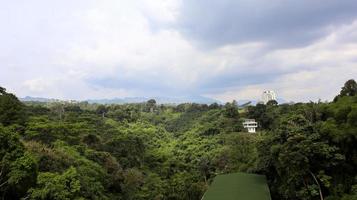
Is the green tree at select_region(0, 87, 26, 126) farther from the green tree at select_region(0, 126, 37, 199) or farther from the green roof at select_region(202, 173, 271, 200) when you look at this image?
the green roof at select_region(202, 173, 271, 200)

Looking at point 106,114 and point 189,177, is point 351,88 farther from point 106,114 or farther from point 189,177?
point 106,114

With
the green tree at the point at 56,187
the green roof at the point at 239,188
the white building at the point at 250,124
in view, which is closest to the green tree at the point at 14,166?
the green tree at the point at 56,187

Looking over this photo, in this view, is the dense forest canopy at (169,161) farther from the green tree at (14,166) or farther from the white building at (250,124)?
the white building at (250,124)

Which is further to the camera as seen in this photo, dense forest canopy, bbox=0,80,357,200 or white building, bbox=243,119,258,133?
white building, bbox=243,119,258,133

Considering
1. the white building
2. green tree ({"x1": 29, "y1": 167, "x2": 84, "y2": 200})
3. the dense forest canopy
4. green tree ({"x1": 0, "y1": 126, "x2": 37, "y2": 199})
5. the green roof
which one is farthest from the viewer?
the white building

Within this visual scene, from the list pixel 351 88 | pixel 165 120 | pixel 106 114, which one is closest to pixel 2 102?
pixel 351 88

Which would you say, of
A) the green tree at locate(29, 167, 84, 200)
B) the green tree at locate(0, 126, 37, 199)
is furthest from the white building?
the green tree at locate(0, 126, 37, 199)

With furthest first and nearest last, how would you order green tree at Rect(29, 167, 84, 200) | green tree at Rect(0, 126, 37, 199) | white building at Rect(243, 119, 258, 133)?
white building at Rect(243, 119, 258, 133)
green tree at Rect(29, 167, 84, 200)
green tree at Rect(0, 126, 37, 199)

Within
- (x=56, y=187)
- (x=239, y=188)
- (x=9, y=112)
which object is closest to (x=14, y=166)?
(x=56, y=187)
